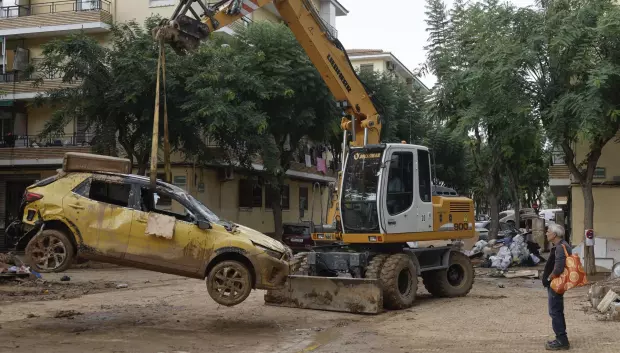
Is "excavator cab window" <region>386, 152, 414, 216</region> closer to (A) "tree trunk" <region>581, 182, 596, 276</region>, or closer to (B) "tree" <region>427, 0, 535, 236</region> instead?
(B) "tree" <region>427, 0, 535, 236</region>

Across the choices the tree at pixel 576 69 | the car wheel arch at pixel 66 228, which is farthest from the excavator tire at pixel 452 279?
the car wheel arch at pixel 66 228

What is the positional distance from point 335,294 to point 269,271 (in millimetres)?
2565

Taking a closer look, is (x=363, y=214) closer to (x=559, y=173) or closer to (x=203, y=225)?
A: (x=203, y=225)

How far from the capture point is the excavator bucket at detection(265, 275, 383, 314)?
12973 millimetres

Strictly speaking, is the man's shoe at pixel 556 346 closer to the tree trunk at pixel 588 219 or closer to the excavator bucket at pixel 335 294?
the excavator bucket at pixel 335 294

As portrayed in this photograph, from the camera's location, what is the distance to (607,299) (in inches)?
484

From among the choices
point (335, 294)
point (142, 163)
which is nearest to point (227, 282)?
point (335, 294)

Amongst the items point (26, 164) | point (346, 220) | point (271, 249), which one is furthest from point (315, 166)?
point (271, 249)

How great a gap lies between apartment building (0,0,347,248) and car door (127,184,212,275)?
19693mm

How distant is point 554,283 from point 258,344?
13.7 feet

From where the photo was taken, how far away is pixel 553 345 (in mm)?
9469

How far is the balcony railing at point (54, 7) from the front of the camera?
31953 millimetres

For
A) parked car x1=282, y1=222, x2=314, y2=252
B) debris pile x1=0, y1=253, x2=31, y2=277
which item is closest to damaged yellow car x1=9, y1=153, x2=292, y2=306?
debris pile x1=0, y1=253, x2=31, y2=277

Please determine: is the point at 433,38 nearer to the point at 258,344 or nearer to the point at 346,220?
the point at 346,220
